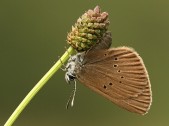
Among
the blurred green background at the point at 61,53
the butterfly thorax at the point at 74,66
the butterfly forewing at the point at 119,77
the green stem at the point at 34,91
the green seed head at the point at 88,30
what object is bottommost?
the blurred green background at the point at 61,53

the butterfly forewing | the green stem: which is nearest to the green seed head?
the green stem

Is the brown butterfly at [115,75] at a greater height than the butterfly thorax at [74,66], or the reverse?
the butterfly thorax at [74,66]

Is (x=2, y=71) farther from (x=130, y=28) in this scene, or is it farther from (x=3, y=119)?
(x=130, y=28)

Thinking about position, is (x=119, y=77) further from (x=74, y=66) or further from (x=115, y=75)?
(x=74, y=66)

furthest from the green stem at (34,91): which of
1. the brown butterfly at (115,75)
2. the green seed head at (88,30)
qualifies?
the brown butterfly at (115,75)

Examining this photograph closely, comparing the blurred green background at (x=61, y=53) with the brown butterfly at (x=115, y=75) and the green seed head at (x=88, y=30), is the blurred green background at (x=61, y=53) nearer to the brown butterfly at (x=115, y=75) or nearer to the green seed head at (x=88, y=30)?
the brown butterfly at (x=115, y=75)

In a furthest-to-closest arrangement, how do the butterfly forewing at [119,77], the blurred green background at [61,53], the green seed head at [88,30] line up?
the blurred green background at [61,53]
the butterfly forewing at [119,77]
the green seed head at [88,30]

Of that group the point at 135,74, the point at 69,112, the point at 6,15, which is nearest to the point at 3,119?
the point at 69,112
